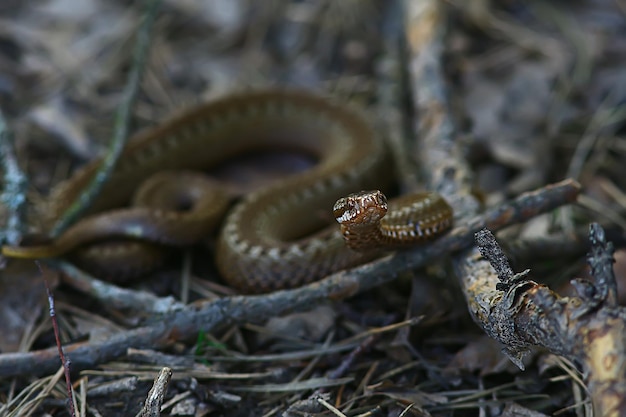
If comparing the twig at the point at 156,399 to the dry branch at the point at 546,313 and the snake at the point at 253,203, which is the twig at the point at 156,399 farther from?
the dry branch at the point at 546,313

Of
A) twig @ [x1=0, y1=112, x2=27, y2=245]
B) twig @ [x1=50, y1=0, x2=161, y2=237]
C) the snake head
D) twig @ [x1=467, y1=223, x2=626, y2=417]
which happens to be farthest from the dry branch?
twig @ [x1=0, y1=112, x2=27, y2=245]

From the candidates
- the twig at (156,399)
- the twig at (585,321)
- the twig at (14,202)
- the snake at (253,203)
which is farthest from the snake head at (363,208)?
the twig at (14,202)

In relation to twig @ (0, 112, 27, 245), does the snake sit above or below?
below

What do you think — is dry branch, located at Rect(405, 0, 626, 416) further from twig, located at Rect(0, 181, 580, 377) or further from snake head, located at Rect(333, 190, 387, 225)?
Answer: snake head, located at Rect(333, 190, 387, 225)

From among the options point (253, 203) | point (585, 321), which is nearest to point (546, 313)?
point (585, 321)

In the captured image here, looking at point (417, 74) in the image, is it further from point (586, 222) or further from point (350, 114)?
point (586, 222)

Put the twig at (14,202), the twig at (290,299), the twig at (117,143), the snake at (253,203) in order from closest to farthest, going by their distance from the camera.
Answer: the twig at (290,299)
the snake at (253,203)
the twig at (14,202)
the twig at (117,143)
